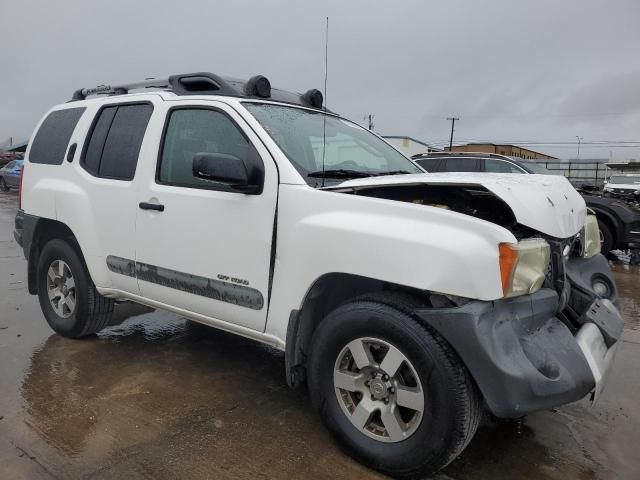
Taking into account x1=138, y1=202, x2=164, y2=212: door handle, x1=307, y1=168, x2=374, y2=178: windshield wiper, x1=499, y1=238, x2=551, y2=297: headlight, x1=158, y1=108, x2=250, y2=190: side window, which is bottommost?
x1=499, y1=238, x2=551, y2=297: headlight

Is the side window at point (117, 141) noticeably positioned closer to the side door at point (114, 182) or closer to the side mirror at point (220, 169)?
the side door at point (114, 182)

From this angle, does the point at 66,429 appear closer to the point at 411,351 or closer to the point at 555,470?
the point at 411,351

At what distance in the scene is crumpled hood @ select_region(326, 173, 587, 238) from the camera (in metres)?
2.43

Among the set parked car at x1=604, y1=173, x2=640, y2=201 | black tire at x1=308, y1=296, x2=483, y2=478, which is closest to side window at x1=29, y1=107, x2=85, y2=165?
black tire at x1=308, y1=296, x2=483, y2=478

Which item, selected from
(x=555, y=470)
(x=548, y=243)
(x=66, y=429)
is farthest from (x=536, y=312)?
(x=66, y=429)

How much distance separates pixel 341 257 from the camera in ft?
8.44

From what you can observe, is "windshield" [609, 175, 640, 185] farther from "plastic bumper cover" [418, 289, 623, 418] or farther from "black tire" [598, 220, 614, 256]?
"plastic bumper cover" [418, 289, 623, 418]

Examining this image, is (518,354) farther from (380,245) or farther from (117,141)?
(117,141)

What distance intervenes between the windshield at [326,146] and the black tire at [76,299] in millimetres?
2003

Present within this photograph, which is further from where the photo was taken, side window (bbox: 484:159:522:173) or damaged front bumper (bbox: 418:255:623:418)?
side window (bbox: 484:159:522:173)

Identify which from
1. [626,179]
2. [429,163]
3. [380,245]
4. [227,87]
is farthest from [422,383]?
[626,179]

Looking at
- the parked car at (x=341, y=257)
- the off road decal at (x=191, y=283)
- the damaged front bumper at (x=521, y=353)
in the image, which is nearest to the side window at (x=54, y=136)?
the parked car at (x=341, y=257)

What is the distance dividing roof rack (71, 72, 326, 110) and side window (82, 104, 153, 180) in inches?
11.0

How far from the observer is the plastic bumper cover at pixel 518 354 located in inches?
86.5
